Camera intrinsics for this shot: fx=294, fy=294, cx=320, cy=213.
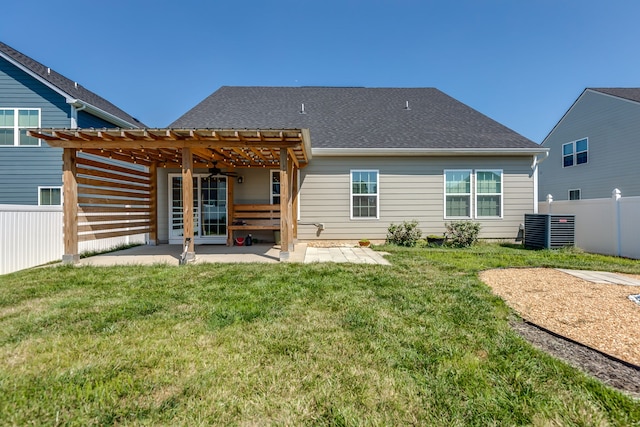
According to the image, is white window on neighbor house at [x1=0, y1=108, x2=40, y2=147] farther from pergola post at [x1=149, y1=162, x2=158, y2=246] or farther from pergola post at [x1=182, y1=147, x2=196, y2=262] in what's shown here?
pergola post at [x1=182, y1=147, x2=196, y2=262]

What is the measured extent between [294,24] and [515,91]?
489 inches

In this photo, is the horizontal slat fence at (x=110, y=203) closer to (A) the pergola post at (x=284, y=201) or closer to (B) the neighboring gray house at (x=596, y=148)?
(A) the pergola post at (x=284, y=201)

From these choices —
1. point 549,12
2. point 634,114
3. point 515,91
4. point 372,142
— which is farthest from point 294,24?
point 634,114

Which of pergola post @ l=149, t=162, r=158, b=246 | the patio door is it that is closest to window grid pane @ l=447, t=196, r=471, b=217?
the patio door

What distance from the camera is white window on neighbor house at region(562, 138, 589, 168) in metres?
13.4

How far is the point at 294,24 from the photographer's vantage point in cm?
Result: 1231

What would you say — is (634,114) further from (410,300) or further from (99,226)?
(99,226)

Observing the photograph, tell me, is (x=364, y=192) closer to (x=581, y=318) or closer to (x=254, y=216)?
(x=254, y=216)

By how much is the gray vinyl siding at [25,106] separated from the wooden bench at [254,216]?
5973mm

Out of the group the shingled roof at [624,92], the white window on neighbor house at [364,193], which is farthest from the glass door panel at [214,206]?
the shingled roof at [624,92]

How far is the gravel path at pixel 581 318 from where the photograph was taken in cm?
219

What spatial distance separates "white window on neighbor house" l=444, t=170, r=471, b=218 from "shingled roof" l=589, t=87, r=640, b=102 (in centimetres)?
871

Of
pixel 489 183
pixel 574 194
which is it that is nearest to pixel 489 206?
pixel 489 183

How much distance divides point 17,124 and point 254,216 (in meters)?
8.19
